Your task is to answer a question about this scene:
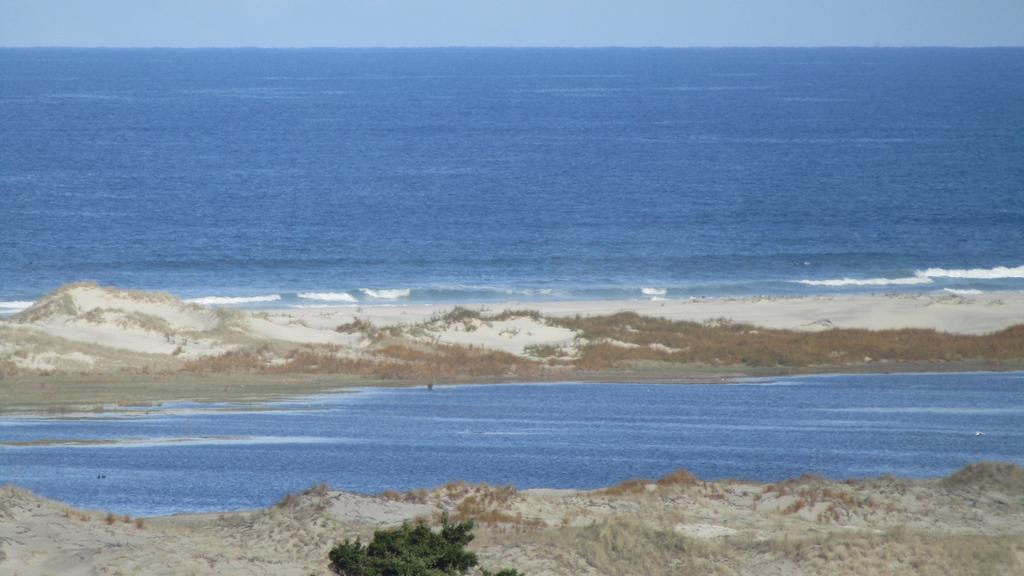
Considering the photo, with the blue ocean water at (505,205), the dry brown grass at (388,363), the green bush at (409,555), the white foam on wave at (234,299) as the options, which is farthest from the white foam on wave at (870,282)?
the green bush at (409,555)

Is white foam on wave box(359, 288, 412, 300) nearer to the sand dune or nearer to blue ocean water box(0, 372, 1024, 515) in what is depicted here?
the sand dune

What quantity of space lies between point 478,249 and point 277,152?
179 ft

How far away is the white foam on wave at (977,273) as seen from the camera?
6620 cm

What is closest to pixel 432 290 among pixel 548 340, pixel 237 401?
pixel 548 340

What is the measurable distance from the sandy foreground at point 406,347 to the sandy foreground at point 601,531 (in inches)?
616

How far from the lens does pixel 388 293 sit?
61.2 meters

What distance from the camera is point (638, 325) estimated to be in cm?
4869

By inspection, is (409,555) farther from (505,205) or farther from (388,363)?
(505,205)

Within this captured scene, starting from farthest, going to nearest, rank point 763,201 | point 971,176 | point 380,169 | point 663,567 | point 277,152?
point 277,152 → point 380,169 → point 971,176 → point 763,201 → point 663,567

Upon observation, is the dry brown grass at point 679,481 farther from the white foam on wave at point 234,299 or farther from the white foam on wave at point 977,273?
the white foam on wave at point 977,273

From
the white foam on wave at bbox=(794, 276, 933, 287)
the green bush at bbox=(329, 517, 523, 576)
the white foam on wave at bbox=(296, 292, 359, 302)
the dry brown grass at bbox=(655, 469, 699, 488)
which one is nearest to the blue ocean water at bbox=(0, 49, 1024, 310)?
the white foam on wave at bbox=(794, 276, 933, 287)

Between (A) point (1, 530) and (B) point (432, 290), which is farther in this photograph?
(B) point (432, 290)

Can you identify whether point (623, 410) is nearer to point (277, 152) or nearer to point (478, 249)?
point (478, 249)

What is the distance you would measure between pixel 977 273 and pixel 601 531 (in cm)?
4971
